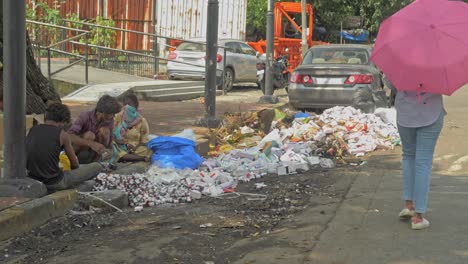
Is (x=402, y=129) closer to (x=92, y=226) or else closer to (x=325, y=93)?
A: (x=92, y=226)

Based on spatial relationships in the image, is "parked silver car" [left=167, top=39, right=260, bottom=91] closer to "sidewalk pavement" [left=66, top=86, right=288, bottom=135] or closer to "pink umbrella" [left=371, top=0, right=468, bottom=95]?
"sidewalk pavement" [left=66, top=86, right=288, bottom=135]

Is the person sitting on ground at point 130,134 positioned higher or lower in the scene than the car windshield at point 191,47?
lower

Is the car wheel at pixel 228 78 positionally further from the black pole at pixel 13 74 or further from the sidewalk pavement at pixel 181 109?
the black pole at pixel 13 74

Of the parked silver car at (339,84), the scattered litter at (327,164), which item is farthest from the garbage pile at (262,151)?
the parked silver car at (339,84)

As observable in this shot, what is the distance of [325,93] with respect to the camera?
1358cm

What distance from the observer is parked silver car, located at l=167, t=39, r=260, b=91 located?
1955 centimetres

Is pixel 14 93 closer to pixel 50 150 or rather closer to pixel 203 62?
pixel 50 150

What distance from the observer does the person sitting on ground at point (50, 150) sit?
6180 mm

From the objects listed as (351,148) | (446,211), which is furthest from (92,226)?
(351,148)

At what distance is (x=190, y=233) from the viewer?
18.5ft

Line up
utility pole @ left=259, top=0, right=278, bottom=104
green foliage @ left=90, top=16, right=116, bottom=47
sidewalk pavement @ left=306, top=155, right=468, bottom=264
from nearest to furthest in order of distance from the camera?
1. sidewalk pavement @ left=306, top=155, right=468, bottom=264
2. utility pole @ left=259, top=0, right=278, bottom=104
3. green foliage @ left=90, top=16, right=116, bottom=47

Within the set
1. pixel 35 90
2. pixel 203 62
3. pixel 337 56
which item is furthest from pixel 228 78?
pixel 35 90

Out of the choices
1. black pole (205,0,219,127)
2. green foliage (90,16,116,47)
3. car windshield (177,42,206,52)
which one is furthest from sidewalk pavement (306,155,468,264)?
green foliage (90,16,116,47)

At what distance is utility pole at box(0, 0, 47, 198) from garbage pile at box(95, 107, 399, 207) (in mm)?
1203
